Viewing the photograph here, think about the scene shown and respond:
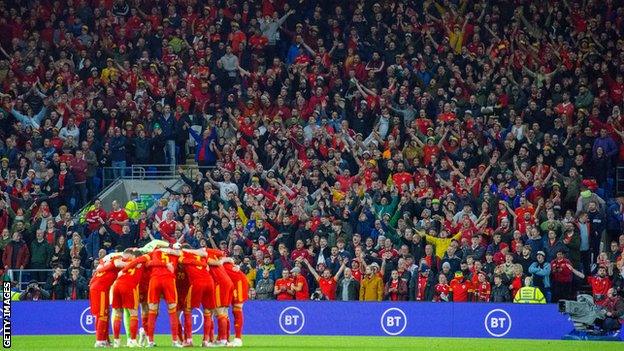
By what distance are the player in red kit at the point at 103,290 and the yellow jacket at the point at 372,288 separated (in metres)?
7.64

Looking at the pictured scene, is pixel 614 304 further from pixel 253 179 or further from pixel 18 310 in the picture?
pixel 18 310

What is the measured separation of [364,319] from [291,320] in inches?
65.6

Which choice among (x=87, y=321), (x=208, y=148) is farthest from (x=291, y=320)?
(x=208, y=148)

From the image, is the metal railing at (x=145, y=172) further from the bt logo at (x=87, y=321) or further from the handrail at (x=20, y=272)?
the bt logo at (x=87, y=321)

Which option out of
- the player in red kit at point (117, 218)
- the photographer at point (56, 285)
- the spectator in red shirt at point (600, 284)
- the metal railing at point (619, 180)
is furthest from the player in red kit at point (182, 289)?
the metal railing at point (619, 180)

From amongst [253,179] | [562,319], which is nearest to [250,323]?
[253,179]

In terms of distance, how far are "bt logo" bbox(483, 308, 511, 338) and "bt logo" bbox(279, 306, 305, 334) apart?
4.21 m

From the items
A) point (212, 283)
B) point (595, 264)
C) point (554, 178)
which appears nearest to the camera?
point (212, 283)

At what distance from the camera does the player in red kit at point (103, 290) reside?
28.3 meters

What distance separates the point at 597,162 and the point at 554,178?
1.20 meters

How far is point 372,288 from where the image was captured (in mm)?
34375

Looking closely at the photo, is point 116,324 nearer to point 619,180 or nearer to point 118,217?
point 118,217

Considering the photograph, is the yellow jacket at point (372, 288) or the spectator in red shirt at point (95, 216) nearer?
the yellow jacket at point (372, 288)

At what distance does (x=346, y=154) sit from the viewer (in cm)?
3872
